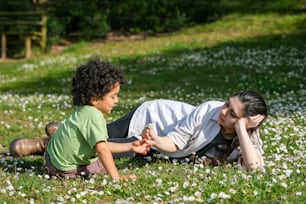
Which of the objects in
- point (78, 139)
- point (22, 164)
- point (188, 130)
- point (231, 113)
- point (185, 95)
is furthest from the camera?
point (185, 95)

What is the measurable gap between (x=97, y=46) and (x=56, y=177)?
2262 centimetres

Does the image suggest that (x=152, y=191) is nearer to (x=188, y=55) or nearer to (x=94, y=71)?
(x=94, y=71)

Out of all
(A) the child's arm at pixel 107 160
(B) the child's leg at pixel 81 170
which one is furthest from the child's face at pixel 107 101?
(B) the child's leg at pixel 81 170

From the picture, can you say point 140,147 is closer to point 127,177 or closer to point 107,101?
point 127,177

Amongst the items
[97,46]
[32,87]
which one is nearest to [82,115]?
[32,87]

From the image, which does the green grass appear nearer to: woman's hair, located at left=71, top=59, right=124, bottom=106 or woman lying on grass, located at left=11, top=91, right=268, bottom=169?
woman lying on grass, located at left=11, top=91, right=268, bottom=169

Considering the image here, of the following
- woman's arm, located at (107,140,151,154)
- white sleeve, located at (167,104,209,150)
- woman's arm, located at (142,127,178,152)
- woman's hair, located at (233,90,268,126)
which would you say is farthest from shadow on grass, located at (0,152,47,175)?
woman's hair, located at (233,90,268,126)

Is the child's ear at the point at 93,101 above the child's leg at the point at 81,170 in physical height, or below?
above

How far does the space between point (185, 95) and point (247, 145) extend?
8.67 metres

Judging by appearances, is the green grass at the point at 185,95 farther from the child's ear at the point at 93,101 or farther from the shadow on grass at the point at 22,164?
the child's ear at the point at 93,101

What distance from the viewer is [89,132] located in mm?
7137

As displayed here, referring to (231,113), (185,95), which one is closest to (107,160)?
(231,113)

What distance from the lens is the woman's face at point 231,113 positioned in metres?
7.57

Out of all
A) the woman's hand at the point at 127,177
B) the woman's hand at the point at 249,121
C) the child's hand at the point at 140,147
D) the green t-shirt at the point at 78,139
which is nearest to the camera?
the woman's hand at the point at 127,177
